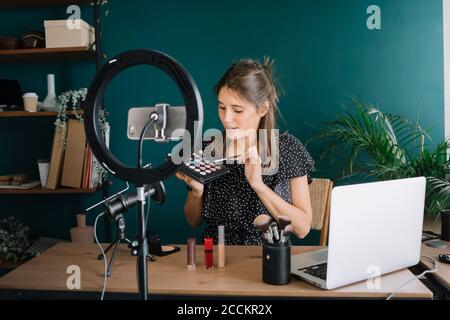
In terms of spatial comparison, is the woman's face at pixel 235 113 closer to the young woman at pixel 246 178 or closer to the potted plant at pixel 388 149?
the young woman at pixel 246 178

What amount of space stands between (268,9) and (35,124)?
1699 mm

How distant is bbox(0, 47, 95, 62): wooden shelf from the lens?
2468 millimetres

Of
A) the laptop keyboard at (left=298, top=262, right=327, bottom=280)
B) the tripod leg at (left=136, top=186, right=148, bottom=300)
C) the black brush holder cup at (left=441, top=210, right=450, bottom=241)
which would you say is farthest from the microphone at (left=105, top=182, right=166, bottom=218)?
the black brush holder cup at (left=441, top=210, right=450, bottom=241)

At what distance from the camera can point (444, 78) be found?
98.5 inches

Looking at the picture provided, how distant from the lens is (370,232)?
101 centimetres

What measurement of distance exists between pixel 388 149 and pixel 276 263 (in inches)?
52.3

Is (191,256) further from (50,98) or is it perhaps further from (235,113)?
(50,98)

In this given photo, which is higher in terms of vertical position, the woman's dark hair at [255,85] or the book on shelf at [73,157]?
the woman's dark hair at [255,85]

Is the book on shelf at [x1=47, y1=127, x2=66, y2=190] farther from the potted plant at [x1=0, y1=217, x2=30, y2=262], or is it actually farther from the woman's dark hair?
the woman's dark hair

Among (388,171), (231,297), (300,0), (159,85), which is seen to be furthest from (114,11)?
(231,297)

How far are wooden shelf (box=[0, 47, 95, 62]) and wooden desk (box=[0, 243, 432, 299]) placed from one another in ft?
4.83

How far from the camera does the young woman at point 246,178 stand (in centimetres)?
155

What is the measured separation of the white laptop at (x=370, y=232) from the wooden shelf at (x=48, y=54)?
6.31 feet

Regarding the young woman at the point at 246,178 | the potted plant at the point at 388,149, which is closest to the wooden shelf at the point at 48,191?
the young woman at the point at 246,178
